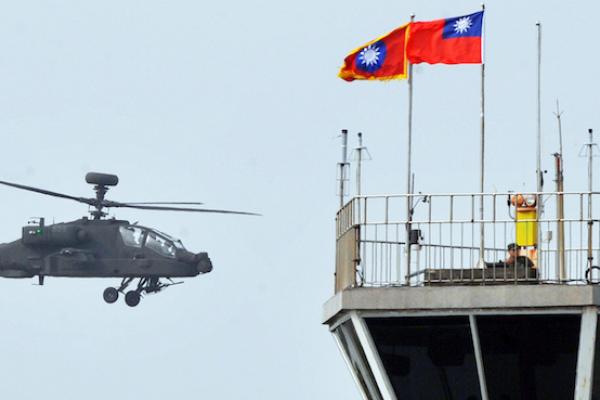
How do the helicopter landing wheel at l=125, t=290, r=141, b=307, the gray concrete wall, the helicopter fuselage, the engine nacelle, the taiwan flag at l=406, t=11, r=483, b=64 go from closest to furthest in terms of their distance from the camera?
the gray concrete wall → the taiwan flag at l=406, t=11, r=483, b=64 → the helicopter fuselage → the helicopter landing wheel at l=125, t=290, r=141, b=307 → the engine nacelle

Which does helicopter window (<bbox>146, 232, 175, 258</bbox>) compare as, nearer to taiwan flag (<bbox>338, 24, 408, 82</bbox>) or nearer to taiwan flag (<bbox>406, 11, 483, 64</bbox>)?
taiwan flag (<bbox>338, 24, 408, 82</bbox>)

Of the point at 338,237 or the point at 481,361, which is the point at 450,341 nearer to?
the point at 481,361

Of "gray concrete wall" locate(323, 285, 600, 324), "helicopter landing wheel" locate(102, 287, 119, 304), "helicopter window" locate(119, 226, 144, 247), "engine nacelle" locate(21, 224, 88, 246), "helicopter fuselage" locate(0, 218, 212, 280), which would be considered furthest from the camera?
"engine nacelle" locate(21, 224, 88, 246)

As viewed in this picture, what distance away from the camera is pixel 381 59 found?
2117cm

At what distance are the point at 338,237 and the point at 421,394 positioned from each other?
6.75ft

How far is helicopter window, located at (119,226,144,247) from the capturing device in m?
78.9

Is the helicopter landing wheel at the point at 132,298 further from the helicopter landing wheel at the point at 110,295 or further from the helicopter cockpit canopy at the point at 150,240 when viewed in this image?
the helicopter cockpit canopy at the point at 150,240

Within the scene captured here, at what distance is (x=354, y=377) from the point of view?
18.7 meters

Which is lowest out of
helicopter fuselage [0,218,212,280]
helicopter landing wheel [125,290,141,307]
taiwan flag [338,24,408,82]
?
helicopter landing wheel [125,290,141,307]

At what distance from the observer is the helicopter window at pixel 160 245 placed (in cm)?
7700

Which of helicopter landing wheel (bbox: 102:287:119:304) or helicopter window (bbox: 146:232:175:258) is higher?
helicopter window (bbox: 146:232:175:258)

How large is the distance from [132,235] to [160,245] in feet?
8.89

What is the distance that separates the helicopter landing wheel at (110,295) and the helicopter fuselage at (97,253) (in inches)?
57.5

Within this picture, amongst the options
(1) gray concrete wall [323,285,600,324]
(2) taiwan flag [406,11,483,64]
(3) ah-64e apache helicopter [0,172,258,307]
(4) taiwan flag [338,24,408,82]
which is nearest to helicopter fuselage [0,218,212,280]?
A: (3) ah-64e apache helicopter [0,172,258,307]
